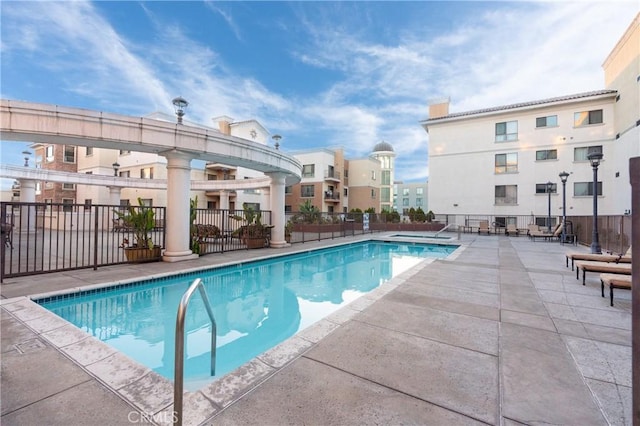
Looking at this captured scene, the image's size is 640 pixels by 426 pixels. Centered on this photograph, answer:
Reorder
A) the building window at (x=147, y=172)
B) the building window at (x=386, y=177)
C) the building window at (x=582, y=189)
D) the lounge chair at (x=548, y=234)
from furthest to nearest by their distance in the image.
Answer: the building window at (x=386, y=177), the building window at (x=147, y=172), the building window at (x=582, y=189), the lounge chair at (x=548, y=234)

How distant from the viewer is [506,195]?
83.4 ft

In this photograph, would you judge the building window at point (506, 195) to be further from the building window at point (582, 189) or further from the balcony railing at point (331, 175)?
the balcony railing at point (331, 175)

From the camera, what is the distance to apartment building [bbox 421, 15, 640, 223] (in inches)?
787

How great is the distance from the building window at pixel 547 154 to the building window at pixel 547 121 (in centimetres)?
217

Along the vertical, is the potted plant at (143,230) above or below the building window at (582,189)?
below

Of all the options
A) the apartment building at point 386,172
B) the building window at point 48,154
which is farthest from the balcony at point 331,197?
the building window at point 48,154

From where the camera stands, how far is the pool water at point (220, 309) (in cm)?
423

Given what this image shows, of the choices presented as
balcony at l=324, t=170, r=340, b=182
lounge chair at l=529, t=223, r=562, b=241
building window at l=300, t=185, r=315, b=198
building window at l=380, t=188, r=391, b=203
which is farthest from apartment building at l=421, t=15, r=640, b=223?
building window at l=380, t=188, r=391, b=203

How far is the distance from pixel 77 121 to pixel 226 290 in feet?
18.5

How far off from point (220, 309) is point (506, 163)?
28.0 metres

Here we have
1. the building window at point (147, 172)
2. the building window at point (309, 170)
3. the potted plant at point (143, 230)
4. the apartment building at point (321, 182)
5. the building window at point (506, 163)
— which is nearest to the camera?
the potted plant at point (143, 230)

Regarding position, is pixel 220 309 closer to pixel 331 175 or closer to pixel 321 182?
pixel 321 182

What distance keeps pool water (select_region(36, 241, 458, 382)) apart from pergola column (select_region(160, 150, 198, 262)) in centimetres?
159

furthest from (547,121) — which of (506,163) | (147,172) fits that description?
(147,172)
